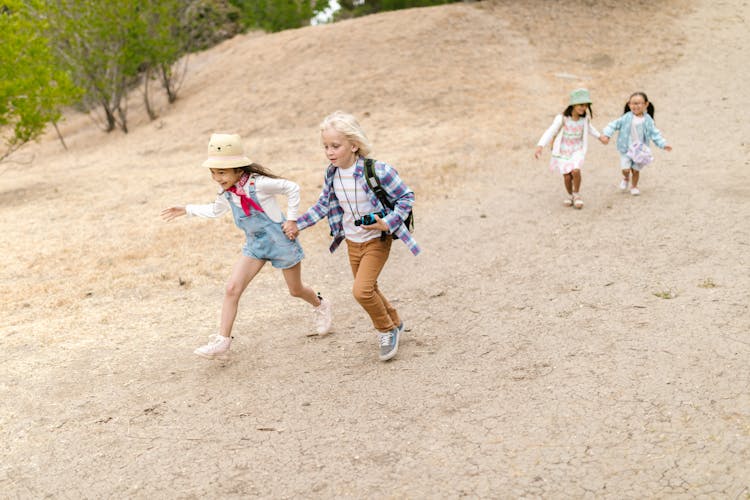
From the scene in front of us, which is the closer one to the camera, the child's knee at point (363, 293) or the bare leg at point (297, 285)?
the child's knee at point (363, 293)

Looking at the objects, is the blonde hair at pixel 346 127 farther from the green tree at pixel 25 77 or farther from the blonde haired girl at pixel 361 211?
the green tree at pixel 25 77

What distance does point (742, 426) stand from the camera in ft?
11.1

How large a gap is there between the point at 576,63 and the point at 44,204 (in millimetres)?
12088

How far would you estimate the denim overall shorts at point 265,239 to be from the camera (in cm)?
464

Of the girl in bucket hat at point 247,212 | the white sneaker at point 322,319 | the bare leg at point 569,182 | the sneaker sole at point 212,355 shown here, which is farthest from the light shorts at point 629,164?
the sneaker sole at point 212,355

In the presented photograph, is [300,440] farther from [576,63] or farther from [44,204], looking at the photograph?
[576,63]

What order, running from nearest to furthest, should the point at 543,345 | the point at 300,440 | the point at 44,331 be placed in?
the point at 300,440, the point at 543,345, the point at 44,331

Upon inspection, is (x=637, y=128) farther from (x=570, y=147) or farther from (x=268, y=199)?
(x=268, y=199)

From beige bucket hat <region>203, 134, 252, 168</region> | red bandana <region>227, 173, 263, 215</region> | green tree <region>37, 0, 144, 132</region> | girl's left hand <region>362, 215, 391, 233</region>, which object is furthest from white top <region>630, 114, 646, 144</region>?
green tree <region>37, 0, 144, 132</region>

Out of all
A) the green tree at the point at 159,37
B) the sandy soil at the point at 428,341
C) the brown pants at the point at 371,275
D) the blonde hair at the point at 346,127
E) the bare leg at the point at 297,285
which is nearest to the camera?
the sandy soil at the point at 428,341

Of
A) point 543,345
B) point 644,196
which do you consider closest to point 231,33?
point 644,196

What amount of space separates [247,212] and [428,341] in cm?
159

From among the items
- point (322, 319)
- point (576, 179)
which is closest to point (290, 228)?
point (322, 319)

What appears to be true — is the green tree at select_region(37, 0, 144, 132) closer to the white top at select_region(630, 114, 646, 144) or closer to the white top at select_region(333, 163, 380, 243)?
the white top at select_region(630, 114, 646, 144)
